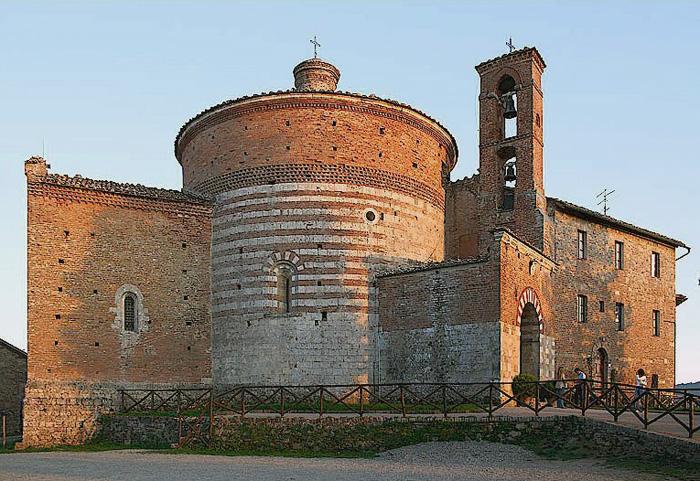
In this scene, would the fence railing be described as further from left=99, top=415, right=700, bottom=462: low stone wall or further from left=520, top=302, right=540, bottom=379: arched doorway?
left=520, top=302, right=540, bottom=379: arched doorway

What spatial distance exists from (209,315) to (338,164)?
656cm

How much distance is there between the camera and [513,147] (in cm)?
2667

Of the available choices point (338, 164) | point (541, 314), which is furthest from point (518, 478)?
point (338, 164)

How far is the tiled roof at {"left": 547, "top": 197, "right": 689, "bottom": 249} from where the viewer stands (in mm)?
26578

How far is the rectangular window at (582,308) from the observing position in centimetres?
2737

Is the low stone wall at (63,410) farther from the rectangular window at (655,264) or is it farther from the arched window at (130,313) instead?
the rectangular window at (655,264)

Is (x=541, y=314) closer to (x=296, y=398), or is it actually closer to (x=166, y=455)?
(x=296, y=398)

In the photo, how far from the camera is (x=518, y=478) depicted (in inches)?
499

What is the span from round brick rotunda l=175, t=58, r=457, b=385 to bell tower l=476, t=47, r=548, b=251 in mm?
2683

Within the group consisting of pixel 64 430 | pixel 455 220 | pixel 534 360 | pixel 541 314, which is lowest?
pixel 64 430

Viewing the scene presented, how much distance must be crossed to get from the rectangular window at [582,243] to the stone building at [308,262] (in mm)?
68

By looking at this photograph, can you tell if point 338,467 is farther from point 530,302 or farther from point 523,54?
point 523,54

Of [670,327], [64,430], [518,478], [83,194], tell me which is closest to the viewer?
[518,478]

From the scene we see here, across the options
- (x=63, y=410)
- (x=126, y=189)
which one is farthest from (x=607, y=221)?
(x=63, y=410)
